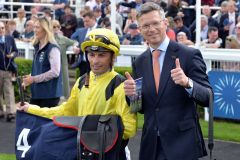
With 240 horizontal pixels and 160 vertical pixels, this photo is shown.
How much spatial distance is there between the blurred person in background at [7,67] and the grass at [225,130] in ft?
8.40

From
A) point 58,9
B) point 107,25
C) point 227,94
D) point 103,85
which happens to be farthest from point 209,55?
point 58,9

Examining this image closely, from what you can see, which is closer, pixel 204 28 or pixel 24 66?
pixel 24 66

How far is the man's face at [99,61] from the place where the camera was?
5.32 metres

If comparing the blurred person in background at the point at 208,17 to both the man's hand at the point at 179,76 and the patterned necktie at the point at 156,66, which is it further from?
the man's hand at the point at 179,76

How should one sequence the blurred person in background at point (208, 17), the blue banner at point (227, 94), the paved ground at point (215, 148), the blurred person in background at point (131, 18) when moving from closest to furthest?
the paved ground at point (215, 148)
the blue banner at point (227, 94)
the blurred person in background at point (208, 17)
the blurred person in background at point (131, 18)

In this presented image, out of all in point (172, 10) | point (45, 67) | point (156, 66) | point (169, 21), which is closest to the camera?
point (156, 66)

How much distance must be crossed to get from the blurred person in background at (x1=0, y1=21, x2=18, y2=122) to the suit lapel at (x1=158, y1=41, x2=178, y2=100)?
8.24m

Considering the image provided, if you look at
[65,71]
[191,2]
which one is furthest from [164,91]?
[191,2]

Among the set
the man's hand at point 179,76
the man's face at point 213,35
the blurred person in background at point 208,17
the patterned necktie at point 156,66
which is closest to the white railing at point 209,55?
the man's face at point 213,35

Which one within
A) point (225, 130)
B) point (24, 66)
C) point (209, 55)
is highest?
point (209, 55)

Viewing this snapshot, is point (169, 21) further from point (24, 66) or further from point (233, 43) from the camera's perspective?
point (24, 66)

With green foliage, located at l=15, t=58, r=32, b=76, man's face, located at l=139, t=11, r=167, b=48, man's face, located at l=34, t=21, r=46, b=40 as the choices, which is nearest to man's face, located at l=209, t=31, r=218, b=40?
green foliage, located at l=15, t=58, r=32, b=76

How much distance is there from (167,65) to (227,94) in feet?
24.8

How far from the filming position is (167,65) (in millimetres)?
5066
